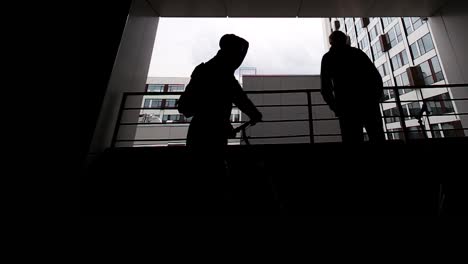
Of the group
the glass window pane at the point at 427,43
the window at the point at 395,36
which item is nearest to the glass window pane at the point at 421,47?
the glass window pane at the point at 427,43

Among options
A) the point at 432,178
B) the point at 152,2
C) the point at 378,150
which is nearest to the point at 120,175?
the point at 378,150

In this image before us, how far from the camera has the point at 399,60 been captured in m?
15.2

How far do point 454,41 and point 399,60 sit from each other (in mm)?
16790

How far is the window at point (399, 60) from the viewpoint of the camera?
14641 mm

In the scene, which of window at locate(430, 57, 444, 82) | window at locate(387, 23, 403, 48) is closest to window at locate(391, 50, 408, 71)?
window at locate(387, 23, 403, 48)

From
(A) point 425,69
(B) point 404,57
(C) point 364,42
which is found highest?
(C) point 364,42

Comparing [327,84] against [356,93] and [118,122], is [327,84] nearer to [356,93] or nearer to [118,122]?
[356,93]

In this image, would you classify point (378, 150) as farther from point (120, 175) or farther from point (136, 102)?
point (136, 102)

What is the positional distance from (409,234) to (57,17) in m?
1.74

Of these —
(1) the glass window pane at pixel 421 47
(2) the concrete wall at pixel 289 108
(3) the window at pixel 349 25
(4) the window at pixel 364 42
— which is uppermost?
(3) the window at pixel 349 25

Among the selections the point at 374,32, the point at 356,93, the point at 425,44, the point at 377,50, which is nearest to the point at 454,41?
the point at 356,93

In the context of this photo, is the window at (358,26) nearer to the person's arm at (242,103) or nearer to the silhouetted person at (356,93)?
the silhouetted person at (356,93)

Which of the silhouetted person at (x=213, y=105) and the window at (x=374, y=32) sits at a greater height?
the window at (x=374, y=32)

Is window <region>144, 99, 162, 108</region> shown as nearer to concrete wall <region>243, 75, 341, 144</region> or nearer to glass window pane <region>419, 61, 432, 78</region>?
concrete wall <region>243, 75, 341, 144</region>
